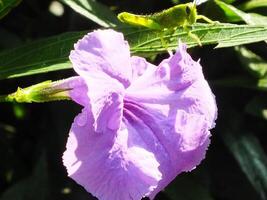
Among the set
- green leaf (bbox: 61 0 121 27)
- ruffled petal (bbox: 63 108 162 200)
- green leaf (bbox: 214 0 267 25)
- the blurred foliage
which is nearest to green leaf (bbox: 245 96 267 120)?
the blurred foliage

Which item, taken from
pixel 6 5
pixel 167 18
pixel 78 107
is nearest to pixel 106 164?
pixel 167 18

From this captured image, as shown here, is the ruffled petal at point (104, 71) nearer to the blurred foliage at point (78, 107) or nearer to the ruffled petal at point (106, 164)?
the ruffled petal at point (106, 164)

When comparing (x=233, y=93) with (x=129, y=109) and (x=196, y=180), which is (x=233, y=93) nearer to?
(x=196, y=180)

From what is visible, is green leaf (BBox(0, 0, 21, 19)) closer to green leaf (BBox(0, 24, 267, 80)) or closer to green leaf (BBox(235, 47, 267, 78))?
green leaf (BBox(0, 24, 267, 80))

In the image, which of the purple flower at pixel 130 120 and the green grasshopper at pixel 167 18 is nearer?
the purple flower at pixel 130 120

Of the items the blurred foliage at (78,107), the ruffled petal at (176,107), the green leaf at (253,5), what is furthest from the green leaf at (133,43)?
the green leaf at (253,5)
